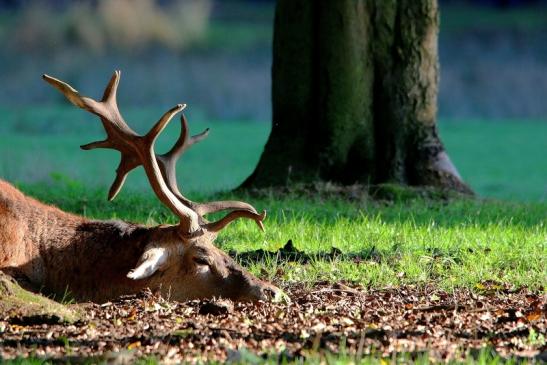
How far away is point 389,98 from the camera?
13.6 metres

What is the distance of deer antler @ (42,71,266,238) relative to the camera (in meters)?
7.42


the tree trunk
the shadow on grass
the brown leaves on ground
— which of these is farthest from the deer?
the tree trunk

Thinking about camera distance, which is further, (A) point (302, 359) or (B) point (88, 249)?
(B) point (88, 249)

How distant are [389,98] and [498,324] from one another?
706 centimetres

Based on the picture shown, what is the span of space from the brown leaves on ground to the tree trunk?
5.76 metres

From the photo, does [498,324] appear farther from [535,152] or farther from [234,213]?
[535,152]

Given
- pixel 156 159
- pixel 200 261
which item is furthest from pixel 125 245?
pixel 156 159

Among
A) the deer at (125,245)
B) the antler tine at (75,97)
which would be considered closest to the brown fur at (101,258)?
the deer at (125,245)

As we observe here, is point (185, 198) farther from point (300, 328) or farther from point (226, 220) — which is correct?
point (300, 328)

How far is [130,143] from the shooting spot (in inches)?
308

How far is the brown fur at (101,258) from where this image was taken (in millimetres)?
7371

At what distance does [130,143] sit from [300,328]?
6.34 feet

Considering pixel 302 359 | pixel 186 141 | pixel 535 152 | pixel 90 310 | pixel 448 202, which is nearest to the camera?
pixel 302 359

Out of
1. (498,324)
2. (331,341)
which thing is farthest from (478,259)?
(331,341)
